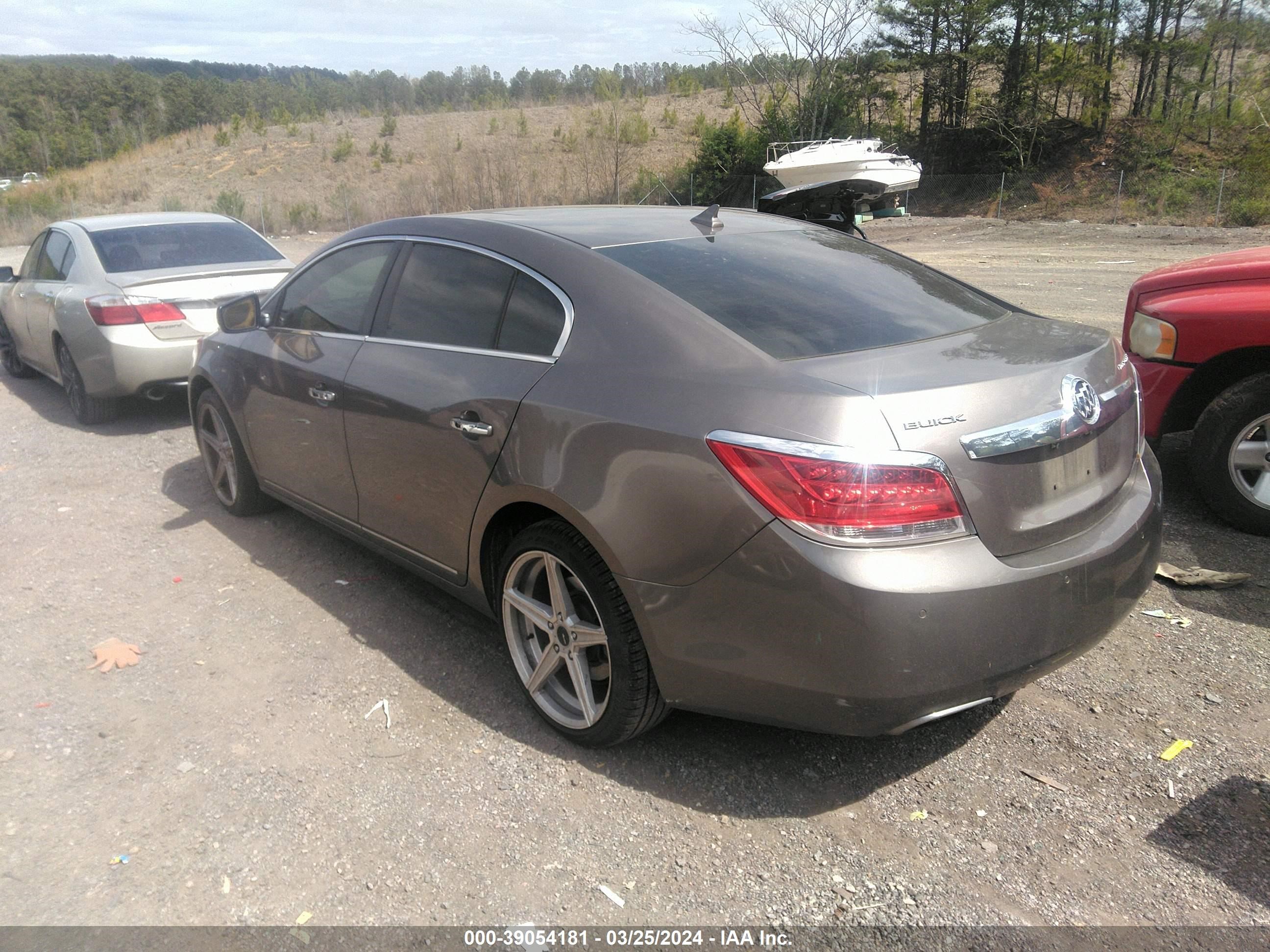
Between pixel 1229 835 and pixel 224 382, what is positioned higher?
pixel 224 382

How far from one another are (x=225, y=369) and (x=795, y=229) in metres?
3.00

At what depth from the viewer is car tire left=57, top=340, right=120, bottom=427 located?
7398 millimetres

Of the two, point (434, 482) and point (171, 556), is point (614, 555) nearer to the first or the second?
point (434, 482)

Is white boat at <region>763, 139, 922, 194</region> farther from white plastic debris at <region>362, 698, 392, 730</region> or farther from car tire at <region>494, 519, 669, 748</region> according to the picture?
white plastic debris at <region>362, 698, 392, 730</region>

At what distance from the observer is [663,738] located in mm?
3234

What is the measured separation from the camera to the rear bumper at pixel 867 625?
7.88ft

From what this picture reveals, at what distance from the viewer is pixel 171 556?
16.3 ft

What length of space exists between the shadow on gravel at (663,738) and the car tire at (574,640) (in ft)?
0.43

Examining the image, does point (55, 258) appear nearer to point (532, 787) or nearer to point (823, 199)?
point (532, 787)

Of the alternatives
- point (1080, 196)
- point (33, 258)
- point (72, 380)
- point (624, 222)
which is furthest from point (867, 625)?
point (1080, 196)

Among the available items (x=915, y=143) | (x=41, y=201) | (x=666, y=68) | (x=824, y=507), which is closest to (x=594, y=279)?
(x=824, y=507)

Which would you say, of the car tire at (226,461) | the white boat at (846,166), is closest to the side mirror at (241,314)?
the car tire at (226,461)

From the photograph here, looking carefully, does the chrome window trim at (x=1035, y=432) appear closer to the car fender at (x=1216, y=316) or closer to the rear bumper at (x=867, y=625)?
the rear bumper at (x=867, y=625)

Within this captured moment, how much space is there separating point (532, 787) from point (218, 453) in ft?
10.9
